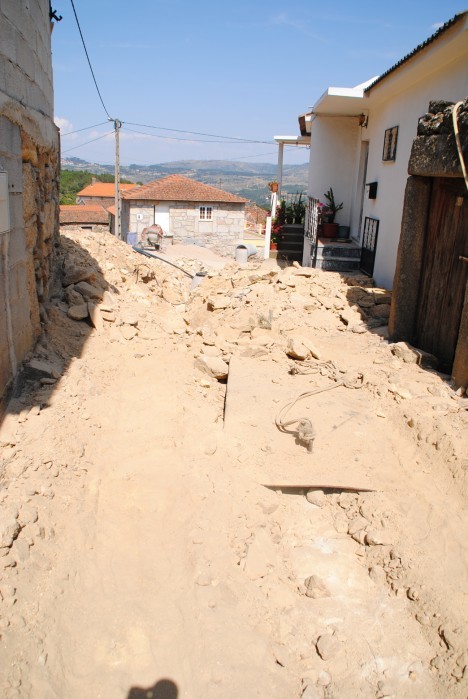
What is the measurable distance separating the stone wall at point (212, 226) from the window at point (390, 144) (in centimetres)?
2119

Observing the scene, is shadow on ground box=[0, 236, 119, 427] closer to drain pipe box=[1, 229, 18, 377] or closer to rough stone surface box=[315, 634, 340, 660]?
drain pipe box=[1, 229, 18, 377]

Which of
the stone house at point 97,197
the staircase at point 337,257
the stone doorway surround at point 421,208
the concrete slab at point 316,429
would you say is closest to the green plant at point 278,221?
the staircase at point 337,257

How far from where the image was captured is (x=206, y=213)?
100ft

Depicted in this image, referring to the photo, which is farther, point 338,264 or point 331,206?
point 331,206

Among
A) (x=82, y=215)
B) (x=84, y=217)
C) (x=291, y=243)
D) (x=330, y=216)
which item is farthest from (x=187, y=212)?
(x=330, y=216)

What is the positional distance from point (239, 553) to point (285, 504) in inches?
25.9

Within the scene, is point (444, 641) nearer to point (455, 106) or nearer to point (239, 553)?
point (239, 553)

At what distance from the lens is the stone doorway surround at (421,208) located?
5.03 meters

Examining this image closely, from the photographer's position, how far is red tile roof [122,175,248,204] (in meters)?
29.1

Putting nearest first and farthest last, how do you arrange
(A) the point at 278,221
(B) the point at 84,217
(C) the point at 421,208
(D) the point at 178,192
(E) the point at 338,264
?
(C) the point at 421,208, (E) the point at 338,264, (A) the point at 278,221, (D) the point at 178,192, (B) the point at 84,217

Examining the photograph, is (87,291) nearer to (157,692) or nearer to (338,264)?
(157,692)

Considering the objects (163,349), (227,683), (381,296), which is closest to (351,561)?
(227,683)

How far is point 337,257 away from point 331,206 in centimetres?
216

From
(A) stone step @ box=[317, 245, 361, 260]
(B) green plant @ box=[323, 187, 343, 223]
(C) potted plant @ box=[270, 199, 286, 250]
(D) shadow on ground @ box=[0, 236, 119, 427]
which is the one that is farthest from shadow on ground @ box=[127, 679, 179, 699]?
(C) potted plant @ box=[270, 199, 286, 250]
